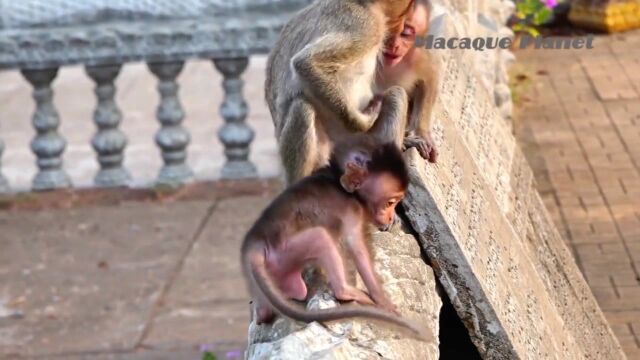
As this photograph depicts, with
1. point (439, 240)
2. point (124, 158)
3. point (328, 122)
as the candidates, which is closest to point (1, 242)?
point (124, 158)

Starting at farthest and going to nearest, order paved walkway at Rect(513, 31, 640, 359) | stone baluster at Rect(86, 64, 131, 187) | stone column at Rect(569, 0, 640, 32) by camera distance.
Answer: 1. stone column at Rect(569, 0, 640, 32)
2. stone baluster at Rect(86, 64, 131, 187)
3. paved walkway at Rect(513, 31, 640, 359)

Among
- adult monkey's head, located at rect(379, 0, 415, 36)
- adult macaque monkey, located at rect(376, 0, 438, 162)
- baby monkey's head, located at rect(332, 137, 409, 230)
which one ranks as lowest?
adult macaque monkey, located at rect(376, 0, 438, 162)

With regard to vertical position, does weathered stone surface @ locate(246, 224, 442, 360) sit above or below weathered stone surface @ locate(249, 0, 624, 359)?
above

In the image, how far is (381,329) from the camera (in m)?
2.73

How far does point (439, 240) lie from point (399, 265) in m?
0.19

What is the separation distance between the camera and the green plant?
34.1 feet

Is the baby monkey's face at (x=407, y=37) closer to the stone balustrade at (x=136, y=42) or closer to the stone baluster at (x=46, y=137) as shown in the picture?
the stone balustrade at (x=136, y=42)

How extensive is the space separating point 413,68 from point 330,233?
130cm

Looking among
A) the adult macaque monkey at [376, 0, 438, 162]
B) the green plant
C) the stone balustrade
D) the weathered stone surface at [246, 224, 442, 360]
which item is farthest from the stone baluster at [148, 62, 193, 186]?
the weathered stone surface at [246, 224, 442, 360]

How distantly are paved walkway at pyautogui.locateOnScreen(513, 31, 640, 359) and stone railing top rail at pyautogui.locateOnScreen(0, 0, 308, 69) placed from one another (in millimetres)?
2011

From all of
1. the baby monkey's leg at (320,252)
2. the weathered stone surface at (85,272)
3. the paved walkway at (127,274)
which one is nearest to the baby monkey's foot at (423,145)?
the baby monkey's leg at (320,252)

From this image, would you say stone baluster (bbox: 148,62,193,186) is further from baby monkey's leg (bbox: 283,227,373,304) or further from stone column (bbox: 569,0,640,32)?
stone column (bbox: 569,0,640,32)

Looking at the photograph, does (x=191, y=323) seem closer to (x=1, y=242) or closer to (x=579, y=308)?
(x=1, y=242)

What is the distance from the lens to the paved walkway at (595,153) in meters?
6.32
